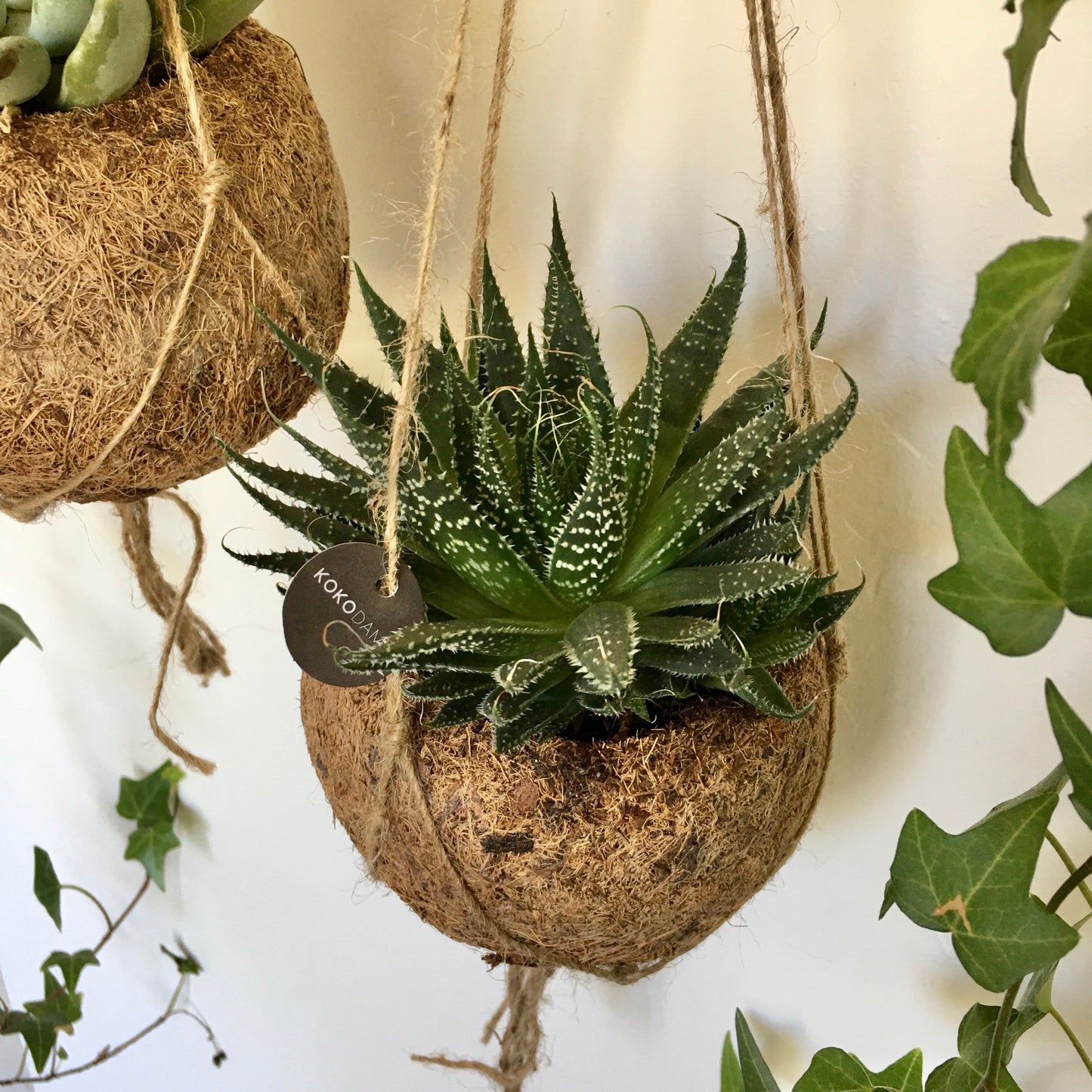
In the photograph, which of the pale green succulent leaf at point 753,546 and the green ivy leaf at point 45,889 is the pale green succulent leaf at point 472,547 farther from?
the green ivy leaf at point 45,889

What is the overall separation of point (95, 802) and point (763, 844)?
3.37 feet

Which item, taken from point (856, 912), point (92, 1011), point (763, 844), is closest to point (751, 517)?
point (763, 844)

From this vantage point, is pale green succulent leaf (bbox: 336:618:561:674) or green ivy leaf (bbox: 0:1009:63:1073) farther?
green ivy leaf (bbox: 0:1009:63:1073)

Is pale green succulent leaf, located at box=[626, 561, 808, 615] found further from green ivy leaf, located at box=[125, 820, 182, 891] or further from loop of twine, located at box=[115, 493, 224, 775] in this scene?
green ivy leaf, located at box=[125, 820, 182, 891]

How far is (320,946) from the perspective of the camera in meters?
1.22

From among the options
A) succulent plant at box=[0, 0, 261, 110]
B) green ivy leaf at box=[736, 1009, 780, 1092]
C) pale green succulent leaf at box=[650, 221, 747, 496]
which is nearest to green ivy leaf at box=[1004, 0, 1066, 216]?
pale green succulent leaf at box=[650, 221, 747, 496]

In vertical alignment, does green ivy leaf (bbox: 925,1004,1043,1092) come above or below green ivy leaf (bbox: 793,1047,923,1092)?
above

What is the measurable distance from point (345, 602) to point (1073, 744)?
36 centimetres

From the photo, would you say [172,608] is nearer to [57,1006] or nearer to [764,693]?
[764,693]

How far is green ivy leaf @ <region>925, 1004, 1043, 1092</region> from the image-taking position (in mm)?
607

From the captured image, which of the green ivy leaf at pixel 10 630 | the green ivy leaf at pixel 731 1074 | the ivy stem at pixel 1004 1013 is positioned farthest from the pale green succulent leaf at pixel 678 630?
the green ivy leaf at pixel 10 630

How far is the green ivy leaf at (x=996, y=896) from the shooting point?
19.0 inches

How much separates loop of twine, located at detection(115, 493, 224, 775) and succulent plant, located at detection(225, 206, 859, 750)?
291 mm

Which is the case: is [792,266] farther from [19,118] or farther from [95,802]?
[95,802]
